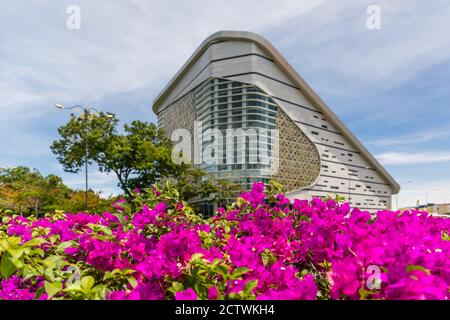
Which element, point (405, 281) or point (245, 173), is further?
point (245, 173)

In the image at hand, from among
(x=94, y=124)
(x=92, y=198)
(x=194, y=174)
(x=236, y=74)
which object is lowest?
(x=92, y=198)

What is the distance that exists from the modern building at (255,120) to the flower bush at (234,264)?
1310 inches

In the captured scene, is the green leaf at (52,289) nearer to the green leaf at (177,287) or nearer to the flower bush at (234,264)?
the flower bush at (234,264)

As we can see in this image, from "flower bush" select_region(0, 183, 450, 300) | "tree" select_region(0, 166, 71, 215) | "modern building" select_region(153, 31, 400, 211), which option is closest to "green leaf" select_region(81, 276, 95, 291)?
"flower bush" select_region(0, 183, 450, 300)

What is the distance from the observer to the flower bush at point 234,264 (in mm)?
1104

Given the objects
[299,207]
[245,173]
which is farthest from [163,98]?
Result: [299,207]

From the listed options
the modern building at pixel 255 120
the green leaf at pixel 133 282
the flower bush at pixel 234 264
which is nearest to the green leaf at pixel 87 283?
the flower bush at pixel 234 264

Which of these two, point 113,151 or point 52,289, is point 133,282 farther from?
point 113,151

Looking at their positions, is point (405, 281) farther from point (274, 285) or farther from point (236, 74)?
point (236, 74)

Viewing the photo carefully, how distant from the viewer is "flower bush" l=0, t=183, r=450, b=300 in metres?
1.10

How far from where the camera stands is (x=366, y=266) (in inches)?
46.3
